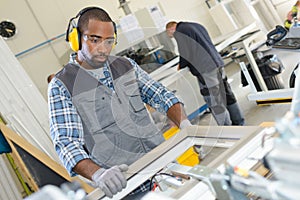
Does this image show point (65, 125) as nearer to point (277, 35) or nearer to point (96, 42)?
point (96, 42)

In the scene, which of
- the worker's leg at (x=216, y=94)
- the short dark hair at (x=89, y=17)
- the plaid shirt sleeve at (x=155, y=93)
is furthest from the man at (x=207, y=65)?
the short dark hair at (x=89, y=17)

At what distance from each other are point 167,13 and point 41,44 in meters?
2.16

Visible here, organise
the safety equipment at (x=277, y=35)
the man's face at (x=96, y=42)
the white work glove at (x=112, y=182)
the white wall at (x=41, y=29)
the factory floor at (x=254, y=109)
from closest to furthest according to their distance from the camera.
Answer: the white work glove at (x=112, y=182)
the man's face at (x=96, y=42)
the safety equipment at (x=277, y=35)
the factory floor at (x=254, y=109)
the white wall at (x=41, y=29)

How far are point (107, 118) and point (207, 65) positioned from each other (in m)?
1.76

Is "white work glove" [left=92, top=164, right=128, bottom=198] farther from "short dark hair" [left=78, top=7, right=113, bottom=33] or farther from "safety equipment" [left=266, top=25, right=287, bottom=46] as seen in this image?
"safety equipment" [left=266, top=25, right=287, bottom=46]

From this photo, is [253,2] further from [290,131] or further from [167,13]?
[290,131]

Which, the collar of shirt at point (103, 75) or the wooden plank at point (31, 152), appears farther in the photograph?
the wooden plank at point (31, 152)

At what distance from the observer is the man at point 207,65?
272 centimetres

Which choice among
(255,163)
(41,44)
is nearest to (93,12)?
(255,163)

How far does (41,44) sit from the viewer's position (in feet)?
14.0

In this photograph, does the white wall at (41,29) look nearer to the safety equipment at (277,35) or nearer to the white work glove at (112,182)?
the safety equipment at (277,35)

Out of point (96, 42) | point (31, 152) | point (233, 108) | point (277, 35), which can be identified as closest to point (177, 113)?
point (96, 42)

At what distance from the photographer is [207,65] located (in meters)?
2.82

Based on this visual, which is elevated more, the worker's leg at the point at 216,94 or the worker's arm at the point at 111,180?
the worker's arm at the point at 111,180
